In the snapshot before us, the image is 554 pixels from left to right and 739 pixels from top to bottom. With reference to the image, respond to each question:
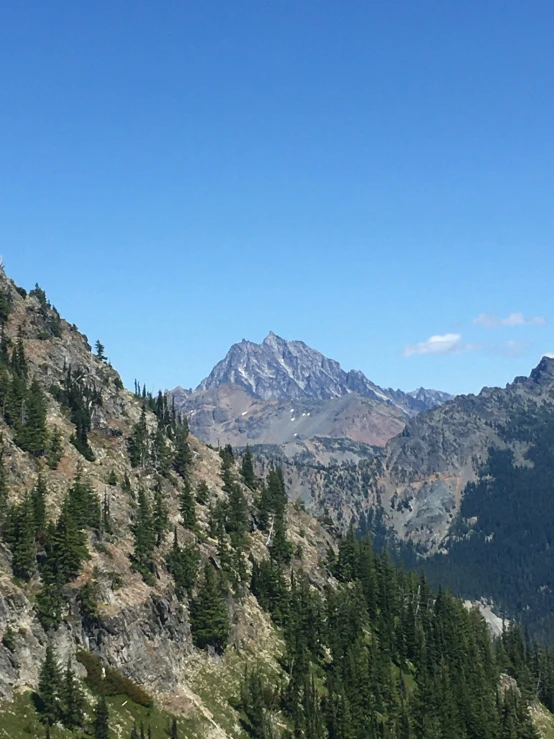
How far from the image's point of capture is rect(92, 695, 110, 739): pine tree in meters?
111

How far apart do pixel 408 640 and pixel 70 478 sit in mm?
94349

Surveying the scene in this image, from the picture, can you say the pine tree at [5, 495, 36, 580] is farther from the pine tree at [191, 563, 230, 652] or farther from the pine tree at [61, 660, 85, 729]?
the pine tree at [191, 563, 230, 652]

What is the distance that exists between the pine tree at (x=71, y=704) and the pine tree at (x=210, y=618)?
4195 centimetres

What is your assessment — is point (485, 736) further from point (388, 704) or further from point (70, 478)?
point (70, 478)

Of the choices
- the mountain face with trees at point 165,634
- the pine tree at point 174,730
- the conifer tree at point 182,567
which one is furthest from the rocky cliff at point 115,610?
the pine tree at point 174,730

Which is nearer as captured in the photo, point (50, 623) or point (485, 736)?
point (50, 623)

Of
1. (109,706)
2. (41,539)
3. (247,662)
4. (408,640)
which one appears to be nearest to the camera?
(109,706)

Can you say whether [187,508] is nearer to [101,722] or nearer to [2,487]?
[2,487]

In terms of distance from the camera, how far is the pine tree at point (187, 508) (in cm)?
18775

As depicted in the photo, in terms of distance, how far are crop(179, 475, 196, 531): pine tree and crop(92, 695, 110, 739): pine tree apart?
72.4 metres

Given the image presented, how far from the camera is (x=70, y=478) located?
562 ft

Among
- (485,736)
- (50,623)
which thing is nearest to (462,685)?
(485,736)

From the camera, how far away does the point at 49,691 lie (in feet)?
372

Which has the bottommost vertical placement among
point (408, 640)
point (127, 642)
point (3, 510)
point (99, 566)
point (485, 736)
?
point (485, 736)
